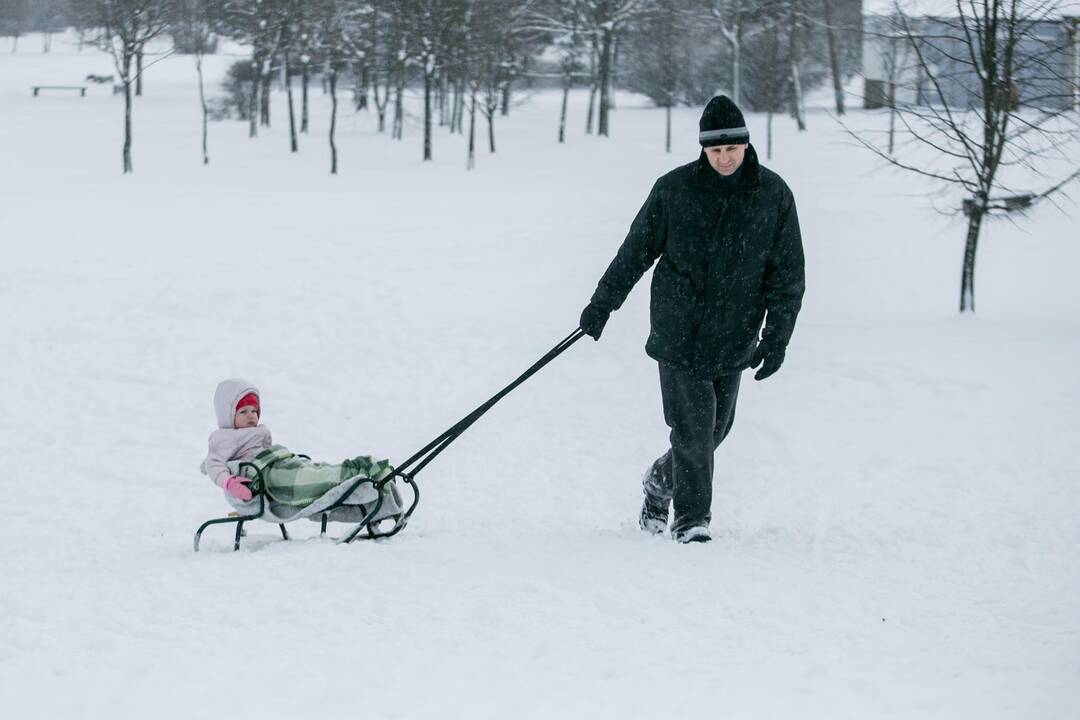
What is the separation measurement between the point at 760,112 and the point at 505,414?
1649 inches

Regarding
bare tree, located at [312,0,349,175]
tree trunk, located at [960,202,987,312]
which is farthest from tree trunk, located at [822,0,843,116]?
tree trunk, located at [960,202,987,312]

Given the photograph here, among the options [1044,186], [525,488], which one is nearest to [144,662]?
[525,488]

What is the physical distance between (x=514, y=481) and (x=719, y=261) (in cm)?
404

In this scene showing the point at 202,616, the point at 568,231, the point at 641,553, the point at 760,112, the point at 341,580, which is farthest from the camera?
the point at 760,112

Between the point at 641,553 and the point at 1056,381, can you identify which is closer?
the point at 641,553

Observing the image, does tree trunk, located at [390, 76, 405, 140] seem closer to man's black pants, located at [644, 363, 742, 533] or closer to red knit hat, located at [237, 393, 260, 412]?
red knit hat, located at [237, 393, 260, 412]

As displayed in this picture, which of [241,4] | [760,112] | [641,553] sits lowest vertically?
[641,553]

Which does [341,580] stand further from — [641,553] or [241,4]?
[241,4]

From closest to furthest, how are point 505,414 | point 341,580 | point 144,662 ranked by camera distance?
point 144,662
point 341,580
point 505,414

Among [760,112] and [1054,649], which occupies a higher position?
[760,112]

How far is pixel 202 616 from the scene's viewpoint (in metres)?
4.54

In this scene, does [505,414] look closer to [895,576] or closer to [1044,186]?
[895,576]

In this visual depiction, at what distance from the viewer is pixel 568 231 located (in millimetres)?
22188

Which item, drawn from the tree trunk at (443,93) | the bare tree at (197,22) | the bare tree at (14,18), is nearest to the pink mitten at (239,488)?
the bare tree at (197,22)
